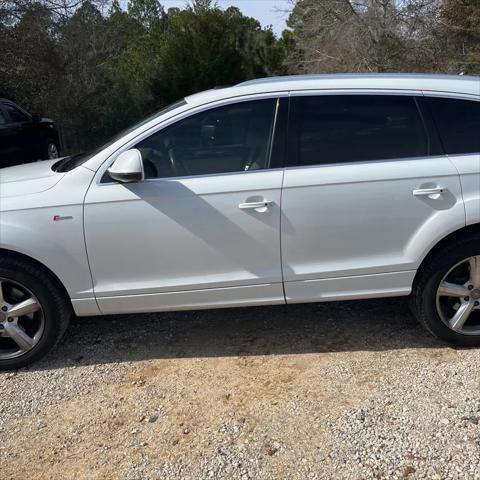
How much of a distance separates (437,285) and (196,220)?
162 centimetres

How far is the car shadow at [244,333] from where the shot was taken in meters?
3.69

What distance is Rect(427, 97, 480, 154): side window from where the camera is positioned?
335 cm

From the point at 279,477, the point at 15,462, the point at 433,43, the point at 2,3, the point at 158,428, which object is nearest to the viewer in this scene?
the point at 279,477

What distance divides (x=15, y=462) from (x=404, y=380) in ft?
7.36

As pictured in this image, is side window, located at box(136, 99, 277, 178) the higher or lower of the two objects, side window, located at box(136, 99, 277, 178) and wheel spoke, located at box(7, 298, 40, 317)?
the higher

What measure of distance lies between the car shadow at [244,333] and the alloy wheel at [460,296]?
0.23 m

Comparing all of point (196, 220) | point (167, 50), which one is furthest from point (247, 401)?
point (167, 50)

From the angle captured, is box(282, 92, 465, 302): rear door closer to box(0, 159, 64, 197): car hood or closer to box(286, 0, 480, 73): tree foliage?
box(0, 159, 64, 197): car hood

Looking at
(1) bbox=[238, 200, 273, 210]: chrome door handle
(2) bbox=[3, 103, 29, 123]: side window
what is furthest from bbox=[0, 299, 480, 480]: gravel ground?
(2) bbox=[3, 103, 29, 123]: side window

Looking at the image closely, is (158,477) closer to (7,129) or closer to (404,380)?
(404,380)

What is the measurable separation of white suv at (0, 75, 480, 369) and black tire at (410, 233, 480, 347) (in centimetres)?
1

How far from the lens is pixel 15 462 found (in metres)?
2.74

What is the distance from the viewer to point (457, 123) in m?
3.37

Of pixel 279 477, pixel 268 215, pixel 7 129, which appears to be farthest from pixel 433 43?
pixel 279 477
